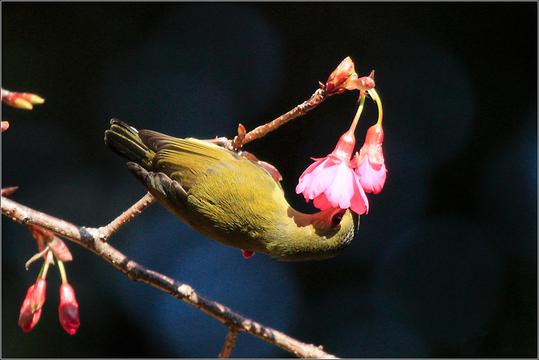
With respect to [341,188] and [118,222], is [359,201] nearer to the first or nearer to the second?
[341,188]

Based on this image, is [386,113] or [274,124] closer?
[274,124]

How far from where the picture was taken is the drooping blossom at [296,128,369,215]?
1521mm

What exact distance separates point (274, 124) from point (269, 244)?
384 millimetres

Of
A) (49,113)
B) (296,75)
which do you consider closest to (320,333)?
(296,75)

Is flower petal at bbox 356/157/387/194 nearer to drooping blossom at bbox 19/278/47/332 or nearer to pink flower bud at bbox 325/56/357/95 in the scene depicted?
pink flower bud at bbox 325/56/357/95

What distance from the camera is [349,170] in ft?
5.18

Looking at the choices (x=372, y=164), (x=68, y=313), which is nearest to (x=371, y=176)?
(x=372, y=164)

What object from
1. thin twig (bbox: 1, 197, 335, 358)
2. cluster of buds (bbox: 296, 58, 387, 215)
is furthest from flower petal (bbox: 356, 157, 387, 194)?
thin twig (bbox: 1, 197, 335, 358)

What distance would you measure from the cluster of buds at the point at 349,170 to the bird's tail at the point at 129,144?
488mm

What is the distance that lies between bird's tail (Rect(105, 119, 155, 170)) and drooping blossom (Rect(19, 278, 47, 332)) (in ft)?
1.16

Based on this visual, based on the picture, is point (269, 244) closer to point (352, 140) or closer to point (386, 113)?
point (352, 140)

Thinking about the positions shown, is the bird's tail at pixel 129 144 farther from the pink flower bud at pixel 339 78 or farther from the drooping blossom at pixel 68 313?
the pink flower bud at pixel 339 78

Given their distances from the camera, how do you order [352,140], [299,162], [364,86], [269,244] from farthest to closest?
[299,162] < [269,244] < [352,140] < [364,86]

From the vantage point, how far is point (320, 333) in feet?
13.8
